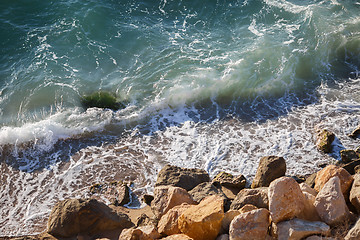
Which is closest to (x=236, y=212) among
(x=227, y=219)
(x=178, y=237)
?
(x=227, y=219)

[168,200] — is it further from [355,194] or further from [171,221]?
[355,194]

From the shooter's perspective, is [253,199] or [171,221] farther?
[253,199]

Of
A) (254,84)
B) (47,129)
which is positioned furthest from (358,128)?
(47,129)

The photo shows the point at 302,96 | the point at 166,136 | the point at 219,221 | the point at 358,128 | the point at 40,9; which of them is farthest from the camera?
the point at 40,9

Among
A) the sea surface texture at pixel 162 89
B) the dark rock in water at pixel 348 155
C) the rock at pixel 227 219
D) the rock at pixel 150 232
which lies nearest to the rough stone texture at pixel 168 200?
the rock at pixel 150 232

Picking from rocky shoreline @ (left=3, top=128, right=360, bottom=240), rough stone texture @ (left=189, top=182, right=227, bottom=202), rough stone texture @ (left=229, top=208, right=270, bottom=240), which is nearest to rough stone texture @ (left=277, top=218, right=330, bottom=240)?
rocky shoreline @ (left=3, top=128, right=360, bottom=240)

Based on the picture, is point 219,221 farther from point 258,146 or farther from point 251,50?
point 251,50

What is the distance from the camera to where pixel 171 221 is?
21.7 feet

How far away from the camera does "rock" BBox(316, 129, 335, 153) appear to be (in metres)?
9.93

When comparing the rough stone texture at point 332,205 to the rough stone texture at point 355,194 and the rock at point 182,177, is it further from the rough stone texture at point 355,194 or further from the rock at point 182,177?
the rock at point 182,177

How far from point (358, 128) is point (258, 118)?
9.74 ft

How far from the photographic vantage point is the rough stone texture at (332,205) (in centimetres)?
591

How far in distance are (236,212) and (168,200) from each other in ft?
5.01

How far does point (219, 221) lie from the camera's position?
6.23 metres
